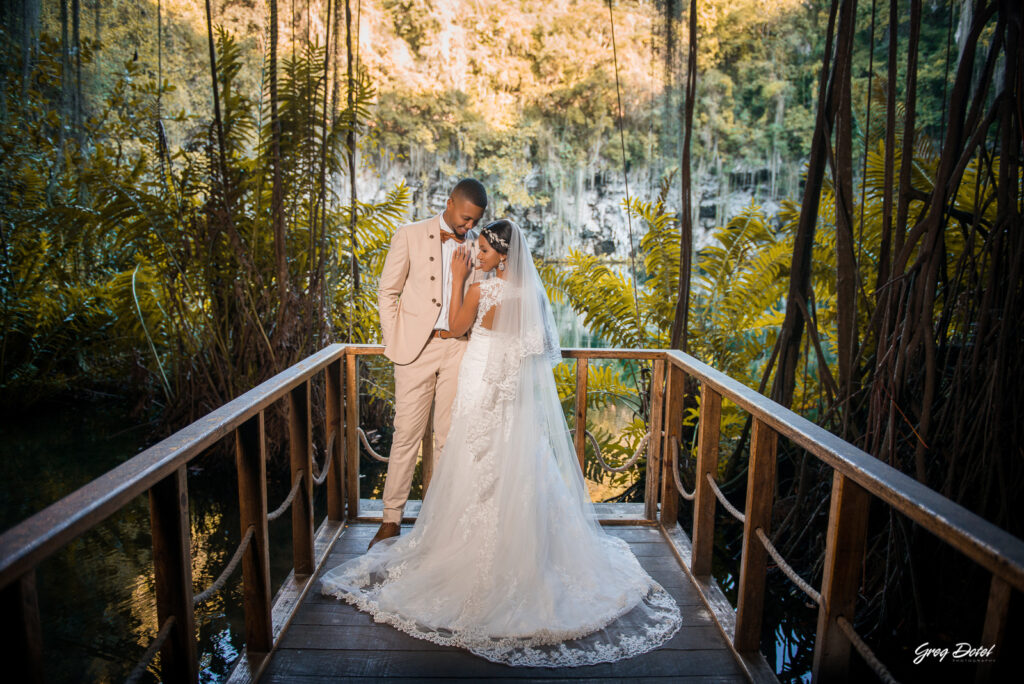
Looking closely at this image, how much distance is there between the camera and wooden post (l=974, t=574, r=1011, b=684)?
90 centimetres

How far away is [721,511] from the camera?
171 inches

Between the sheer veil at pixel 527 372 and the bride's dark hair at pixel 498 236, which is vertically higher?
the bride's dark hair at pixel 498 236

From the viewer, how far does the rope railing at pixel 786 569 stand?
5.07 feet

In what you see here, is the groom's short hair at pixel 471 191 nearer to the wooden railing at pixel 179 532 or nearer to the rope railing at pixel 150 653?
the wooden railing at pixel 179 532

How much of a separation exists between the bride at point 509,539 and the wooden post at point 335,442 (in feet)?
1.78

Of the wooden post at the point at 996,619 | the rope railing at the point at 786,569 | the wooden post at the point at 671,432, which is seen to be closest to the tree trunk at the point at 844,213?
the wooden post at the point at 671,432

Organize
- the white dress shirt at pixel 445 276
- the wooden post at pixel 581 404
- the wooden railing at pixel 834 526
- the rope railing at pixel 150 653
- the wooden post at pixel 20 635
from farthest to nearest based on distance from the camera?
the wooden post at pixel 581 404, the white dress shirt at pixel 445 276, the rope railing at pixel 150 653, the wooden railing at pixel 834 526, the wooden post at pixel 20 635

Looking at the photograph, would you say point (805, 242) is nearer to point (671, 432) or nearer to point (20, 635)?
point (671, 432)

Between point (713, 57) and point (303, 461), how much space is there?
14973mm

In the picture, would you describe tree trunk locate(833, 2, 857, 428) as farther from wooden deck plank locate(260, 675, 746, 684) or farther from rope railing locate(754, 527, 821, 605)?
wooden deck plank locate(260, 675, 746, 684)

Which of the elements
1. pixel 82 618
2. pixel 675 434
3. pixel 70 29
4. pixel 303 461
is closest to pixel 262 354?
pixel 82 618

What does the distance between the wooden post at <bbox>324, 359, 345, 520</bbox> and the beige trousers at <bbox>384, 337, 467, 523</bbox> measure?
0.34 metres

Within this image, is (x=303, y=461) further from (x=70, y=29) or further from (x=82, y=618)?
(x=70, y=29)

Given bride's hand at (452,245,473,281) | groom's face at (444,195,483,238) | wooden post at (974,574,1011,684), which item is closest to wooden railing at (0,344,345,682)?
bride's hand at (452,245,473,281)
